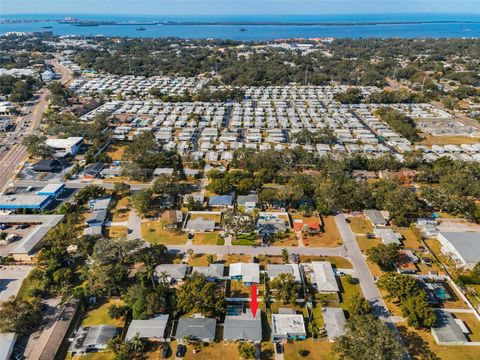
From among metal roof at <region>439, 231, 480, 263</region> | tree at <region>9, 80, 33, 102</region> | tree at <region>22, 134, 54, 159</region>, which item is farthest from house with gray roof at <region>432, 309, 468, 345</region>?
tree at <region>9, 80, 33, 102</region>

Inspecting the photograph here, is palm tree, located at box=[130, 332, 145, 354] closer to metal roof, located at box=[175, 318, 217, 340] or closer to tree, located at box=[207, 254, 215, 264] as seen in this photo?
metal roof, located at box=[175, 318, 217, 340]

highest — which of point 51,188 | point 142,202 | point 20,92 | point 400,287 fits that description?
point 400,287

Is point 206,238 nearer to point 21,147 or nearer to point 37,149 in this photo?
point 37,149

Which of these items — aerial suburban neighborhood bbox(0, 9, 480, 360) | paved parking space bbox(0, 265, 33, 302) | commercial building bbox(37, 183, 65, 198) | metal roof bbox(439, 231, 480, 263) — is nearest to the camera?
aerial suburban neighborhood bbox(0, 9, 480, 360)

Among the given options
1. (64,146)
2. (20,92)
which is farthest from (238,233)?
(20,92)

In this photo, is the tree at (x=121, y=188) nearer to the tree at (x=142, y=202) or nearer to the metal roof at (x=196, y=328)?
the tree at (x=142, y=202)

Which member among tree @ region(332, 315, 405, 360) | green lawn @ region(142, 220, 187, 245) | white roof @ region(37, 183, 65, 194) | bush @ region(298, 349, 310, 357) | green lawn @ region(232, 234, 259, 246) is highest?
tree @ region(332, 315, 405, 360)

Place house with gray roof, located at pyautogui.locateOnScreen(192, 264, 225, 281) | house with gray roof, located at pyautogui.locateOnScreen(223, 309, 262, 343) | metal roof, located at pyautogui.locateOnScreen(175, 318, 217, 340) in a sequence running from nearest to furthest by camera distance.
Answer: house with gray roof, located at pyautogui.locateOnScreen(223, 309, 262, 343), metal roof, located at pyautogui.locateOnScreen(175, 318, 217, 340), house with gray roof, located at pyautogui.locateOnScreen(192, 264, 225, 281)
